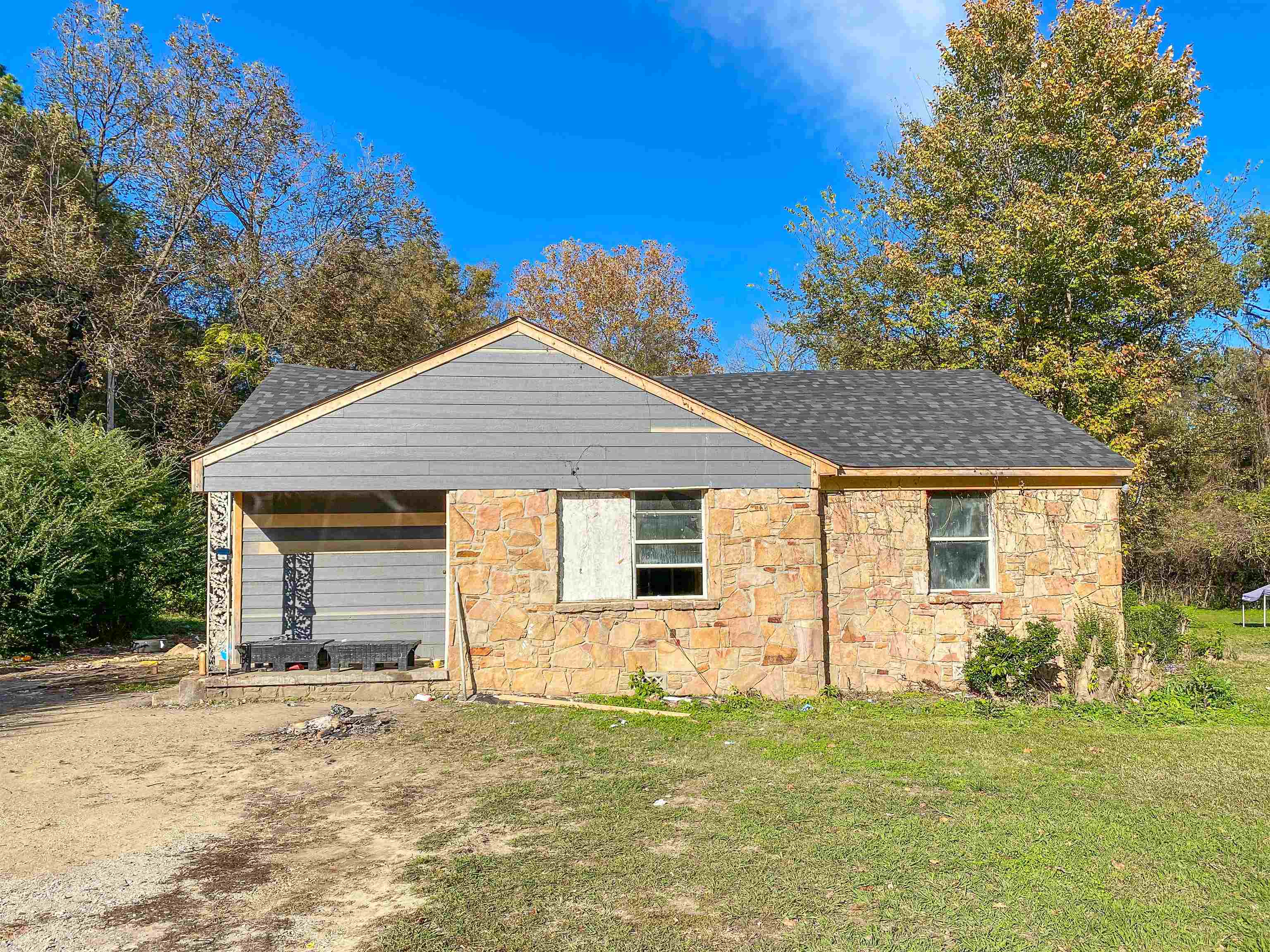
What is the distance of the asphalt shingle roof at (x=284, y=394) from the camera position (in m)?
10.9

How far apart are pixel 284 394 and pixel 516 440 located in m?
4.62

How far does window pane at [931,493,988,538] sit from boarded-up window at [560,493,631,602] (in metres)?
4.40

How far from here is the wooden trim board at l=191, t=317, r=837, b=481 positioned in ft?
33.9

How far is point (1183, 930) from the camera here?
420cm

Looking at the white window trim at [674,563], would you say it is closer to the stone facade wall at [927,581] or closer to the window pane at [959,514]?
the stone facade wall at [927,581]

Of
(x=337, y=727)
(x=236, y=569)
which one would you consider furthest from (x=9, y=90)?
(x=337, y=727)

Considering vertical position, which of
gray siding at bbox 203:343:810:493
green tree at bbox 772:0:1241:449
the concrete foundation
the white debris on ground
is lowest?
the white debris on ground

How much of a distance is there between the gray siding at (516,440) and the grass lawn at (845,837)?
319 cm

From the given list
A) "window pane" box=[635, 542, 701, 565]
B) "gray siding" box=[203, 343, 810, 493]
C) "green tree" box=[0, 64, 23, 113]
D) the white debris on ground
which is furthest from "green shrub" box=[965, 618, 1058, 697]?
"green tree" box=[0, 64, 23, 113]

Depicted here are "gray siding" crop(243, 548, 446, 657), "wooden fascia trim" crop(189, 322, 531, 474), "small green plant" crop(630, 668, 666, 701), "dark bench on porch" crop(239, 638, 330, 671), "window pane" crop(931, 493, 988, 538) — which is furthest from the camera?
"gray siding" crop(243, 548, 446, 657)

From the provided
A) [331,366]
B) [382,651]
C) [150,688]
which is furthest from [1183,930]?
[331,366]

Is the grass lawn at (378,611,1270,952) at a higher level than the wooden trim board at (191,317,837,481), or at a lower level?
lower

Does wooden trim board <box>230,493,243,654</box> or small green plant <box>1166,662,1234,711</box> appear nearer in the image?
small green plant <box>1166,662,1234,711</box>

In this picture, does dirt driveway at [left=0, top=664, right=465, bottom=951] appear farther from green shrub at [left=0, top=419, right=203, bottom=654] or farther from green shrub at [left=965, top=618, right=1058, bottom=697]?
green shrub at [left=965, top=618, right=1058, bottom=697]
